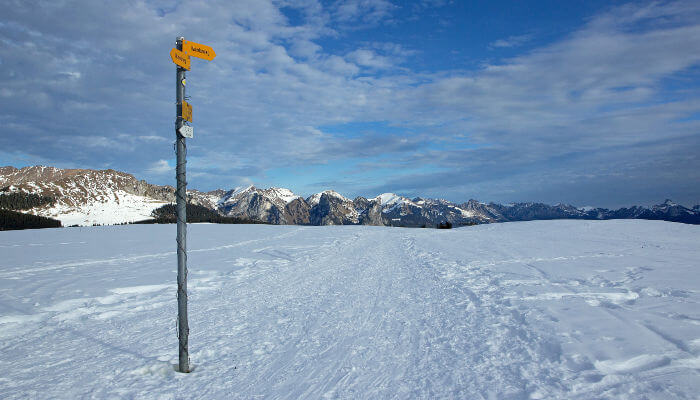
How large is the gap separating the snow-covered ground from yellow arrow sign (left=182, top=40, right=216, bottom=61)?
20.2 ft

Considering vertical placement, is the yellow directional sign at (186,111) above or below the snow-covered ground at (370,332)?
above

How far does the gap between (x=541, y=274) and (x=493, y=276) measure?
180cm

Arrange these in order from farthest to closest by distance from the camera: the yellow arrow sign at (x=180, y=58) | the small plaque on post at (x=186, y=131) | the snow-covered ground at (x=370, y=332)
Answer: the small plaque on post at (x=186, y=131) → the yellow arrow sign at (x=180, y=58) → the snow-covered ground at (x=370, y=332)

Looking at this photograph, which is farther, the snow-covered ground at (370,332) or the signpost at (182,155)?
the signpost at (182,155)

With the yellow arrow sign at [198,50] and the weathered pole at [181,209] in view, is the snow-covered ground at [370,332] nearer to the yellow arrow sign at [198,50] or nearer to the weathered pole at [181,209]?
the weathered pole at [181,209]

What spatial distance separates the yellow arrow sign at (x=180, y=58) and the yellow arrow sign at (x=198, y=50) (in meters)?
0.11

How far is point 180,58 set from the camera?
245 inches

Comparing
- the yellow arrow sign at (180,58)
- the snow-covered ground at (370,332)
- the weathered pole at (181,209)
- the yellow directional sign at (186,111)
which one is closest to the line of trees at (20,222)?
the snow-covered ground at (370,332)

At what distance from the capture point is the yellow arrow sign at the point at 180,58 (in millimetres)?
6126

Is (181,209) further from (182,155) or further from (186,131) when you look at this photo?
(186,131)

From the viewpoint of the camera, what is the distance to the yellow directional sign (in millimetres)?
6371

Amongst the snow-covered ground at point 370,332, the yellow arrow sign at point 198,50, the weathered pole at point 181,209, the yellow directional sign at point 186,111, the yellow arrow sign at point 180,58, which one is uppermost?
the yellow arrow sign at point 198,50

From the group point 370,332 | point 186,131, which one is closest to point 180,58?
point 186,131

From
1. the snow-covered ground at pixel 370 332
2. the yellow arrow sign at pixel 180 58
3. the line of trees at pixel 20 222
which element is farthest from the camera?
the line of trees at pixel 20 222
